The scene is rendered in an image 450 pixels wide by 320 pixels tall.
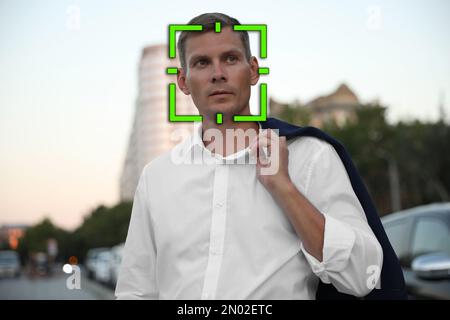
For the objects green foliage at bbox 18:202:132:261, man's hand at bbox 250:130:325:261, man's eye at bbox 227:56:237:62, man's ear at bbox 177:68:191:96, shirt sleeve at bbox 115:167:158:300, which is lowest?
green foliage at bbox 18:202:132:261

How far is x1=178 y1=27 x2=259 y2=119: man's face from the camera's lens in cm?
148

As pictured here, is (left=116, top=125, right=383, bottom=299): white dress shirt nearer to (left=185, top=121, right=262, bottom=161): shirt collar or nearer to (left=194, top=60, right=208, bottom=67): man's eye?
(left=185, top=121, right=262, bottom=161): shirt collar

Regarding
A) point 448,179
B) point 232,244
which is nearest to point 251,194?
point 232,244

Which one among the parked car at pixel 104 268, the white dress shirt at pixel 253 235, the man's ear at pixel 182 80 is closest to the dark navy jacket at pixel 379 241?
the white dress shirt at pixel 253 235

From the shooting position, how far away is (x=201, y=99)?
1.50 meters

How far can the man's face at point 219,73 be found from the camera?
4.85ft

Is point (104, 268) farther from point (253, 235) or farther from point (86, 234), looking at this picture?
point (86, 234)

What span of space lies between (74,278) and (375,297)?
79 centimetres

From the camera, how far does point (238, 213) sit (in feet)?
4.64

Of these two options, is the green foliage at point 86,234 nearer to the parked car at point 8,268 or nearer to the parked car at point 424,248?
the parked car at point 8,268

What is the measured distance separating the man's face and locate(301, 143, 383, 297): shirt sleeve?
222mm

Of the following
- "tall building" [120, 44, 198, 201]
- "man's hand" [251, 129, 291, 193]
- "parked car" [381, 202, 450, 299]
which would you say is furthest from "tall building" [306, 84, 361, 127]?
"man's hand" [251, 129, 291, 193]

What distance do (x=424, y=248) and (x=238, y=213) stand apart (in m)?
3.41

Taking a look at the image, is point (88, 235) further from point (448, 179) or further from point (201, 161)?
point (201, 161)
